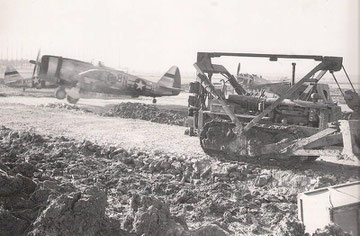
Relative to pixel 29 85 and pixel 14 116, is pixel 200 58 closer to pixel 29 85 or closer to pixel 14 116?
pixel 14 116

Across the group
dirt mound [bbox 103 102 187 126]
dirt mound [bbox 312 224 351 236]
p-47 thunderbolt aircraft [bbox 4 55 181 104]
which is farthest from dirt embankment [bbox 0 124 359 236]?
p-47 thunderbolt aircraft [bbox 4 55 181 104]

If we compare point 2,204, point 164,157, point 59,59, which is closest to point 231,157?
point 164,157

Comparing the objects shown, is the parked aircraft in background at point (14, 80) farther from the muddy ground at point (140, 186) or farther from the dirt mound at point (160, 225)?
the dirt mound at point (160, 225)

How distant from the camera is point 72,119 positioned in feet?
48.2

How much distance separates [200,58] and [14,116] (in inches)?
336

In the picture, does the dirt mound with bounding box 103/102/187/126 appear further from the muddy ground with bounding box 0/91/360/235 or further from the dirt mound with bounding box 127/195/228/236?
the dirt mound with bounding box 127/195/228/236

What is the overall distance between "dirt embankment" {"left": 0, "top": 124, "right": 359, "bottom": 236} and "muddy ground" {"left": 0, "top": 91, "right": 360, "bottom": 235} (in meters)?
0.02

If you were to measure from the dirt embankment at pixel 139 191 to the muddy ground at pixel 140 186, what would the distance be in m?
0.02

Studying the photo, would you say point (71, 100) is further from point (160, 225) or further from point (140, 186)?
point (160, 225)

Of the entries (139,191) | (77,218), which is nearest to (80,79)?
(139,191)

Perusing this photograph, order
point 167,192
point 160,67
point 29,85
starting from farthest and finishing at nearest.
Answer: point 160,67, point 29,85, point 167,192

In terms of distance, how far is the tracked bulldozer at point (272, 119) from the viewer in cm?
784

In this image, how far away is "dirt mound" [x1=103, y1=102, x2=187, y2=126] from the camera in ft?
53.2

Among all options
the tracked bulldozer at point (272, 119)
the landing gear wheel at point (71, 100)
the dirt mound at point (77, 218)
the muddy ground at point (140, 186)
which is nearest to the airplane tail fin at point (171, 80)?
the landing gear wheel at point (71, 100)
